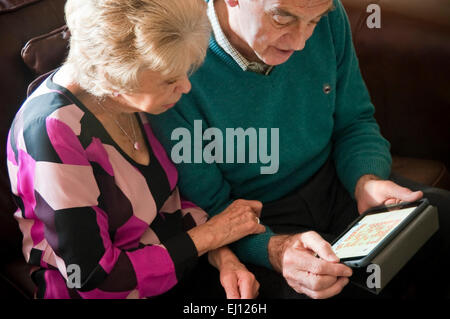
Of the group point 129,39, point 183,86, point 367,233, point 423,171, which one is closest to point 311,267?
point 367,233

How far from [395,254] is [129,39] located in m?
0.57

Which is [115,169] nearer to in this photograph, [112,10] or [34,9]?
[112,10]

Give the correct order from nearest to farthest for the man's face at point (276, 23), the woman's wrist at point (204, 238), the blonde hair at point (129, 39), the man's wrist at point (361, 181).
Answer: the blonde hair at point (129, 39) < the man's face at point (276, 23) < the woman's wrist at point (204, 238) < the man's wrist at point (361, 181)

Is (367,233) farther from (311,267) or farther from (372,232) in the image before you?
(311,267)

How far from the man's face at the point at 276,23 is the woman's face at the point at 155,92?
0.17m

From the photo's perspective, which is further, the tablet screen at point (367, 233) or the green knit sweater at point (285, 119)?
the green knit sweater at point (285, 119)

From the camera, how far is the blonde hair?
0.90 metres

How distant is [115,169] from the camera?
1.04 m

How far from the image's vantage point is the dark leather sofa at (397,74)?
1198mm

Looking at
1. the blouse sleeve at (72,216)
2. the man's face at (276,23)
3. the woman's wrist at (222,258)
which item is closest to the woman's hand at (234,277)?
the woman's wrist at (222,258)

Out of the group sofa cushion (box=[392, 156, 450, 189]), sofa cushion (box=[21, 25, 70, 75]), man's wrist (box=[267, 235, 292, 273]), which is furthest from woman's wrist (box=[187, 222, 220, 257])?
sofa cushion (box=[392, 156, 450, 189])

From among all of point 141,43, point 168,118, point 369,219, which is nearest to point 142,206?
point 168,118

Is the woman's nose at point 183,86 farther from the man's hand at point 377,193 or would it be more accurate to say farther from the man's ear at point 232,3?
the man's hand at point 377,193
